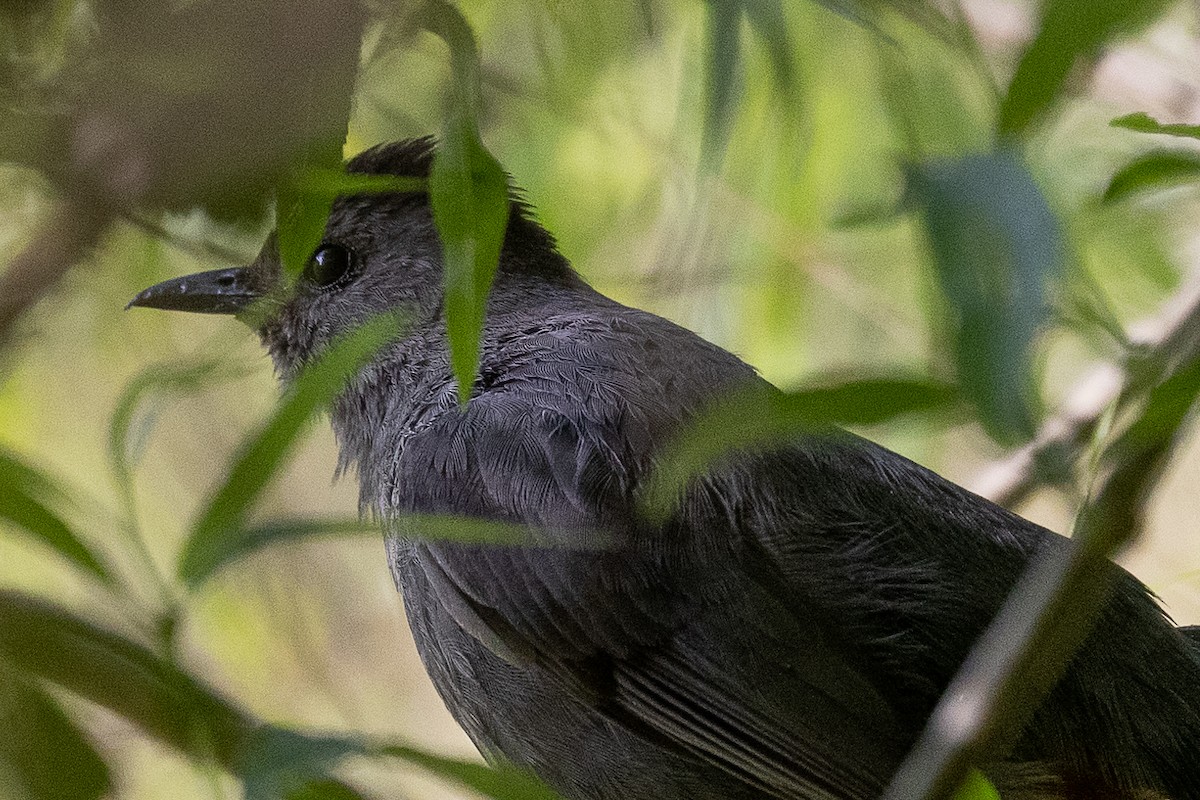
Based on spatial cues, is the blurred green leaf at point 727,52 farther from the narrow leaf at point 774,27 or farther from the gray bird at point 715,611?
the gray bird at point 715,611

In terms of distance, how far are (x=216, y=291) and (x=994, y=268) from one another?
7.04 ft

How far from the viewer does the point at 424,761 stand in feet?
4.08

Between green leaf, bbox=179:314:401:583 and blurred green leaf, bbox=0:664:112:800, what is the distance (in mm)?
219

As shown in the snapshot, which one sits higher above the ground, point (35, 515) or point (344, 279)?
point (344, 279)

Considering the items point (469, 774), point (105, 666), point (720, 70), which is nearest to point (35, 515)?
point (105, 666)

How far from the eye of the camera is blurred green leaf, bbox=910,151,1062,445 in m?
1.04

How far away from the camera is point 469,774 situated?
1.25 m

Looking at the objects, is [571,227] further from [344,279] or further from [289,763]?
[289,763]

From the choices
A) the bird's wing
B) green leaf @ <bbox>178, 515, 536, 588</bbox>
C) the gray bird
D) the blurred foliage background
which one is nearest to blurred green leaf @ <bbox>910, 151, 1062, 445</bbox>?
the blurred foliage background

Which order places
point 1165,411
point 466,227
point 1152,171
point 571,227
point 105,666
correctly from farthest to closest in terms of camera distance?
point 571,227
point 105,666
point 466,227
point 1152,171
point 1165,411

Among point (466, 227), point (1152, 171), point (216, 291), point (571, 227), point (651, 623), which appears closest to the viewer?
point (1152, 171)

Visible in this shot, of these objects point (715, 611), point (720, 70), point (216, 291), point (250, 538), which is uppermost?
point (216, 291)

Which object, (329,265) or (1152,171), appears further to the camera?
(329,265)

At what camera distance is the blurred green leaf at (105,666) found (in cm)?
136
